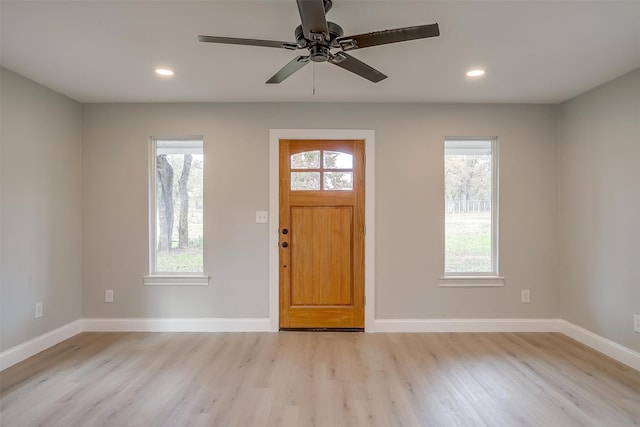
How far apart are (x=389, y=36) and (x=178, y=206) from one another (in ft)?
8.94

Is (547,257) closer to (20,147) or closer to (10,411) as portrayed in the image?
(10,411)

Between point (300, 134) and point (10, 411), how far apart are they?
298cm

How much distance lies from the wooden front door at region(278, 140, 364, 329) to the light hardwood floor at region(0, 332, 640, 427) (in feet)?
1.05

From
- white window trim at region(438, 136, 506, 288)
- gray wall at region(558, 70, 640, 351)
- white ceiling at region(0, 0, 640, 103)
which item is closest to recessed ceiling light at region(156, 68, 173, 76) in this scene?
white ceiling at region(0, 0, 640, 103)

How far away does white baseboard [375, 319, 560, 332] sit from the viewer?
3184 mm

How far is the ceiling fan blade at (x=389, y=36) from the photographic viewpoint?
1.45 meters

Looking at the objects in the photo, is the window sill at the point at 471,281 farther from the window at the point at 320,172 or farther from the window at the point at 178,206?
the window at the point at 178,206

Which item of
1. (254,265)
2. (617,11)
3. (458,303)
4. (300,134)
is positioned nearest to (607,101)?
(617,11)

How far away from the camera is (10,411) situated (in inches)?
74.7

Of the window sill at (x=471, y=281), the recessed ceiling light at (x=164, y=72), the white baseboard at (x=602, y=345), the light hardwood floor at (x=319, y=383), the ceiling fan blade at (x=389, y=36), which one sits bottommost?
the light hardwood floor at (x=319, y=383)

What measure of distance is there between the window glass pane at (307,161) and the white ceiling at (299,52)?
1.87ft

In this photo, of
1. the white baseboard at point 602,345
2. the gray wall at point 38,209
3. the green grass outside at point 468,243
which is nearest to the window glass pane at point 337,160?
the green grass outside at point 468,243

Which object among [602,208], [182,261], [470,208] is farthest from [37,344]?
[602,208]

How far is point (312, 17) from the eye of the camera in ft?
4.52
